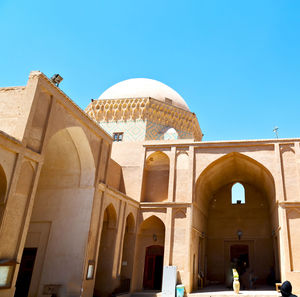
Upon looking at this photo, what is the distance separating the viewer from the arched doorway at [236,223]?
16.9 m

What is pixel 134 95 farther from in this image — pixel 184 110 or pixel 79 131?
pixel 79 131

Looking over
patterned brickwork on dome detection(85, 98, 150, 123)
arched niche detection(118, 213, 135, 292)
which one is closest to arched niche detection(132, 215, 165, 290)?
arched niche detection(118, 213, 135, 292)

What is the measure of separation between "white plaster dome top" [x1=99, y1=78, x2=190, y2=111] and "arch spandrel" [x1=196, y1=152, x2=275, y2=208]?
20.7 ft

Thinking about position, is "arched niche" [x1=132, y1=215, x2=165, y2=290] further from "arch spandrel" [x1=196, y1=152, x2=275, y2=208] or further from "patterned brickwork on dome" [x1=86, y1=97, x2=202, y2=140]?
"patterned brickwork on dome" [x1=86, y1=97, x2=202, y2=140]

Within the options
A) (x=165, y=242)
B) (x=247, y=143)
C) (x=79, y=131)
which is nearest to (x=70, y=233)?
(x=79, y=131)

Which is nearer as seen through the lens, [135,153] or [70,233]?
[70,233]

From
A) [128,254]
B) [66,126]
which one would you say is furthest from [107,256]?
[66,126]

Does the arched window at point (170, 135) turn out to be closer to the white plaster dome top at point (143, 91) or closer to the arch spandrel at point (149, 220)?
the white plaster dome top at point (143, 91)

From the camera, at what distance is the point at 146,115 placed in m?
19.8

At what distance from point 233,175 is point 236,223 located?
9.09 ft

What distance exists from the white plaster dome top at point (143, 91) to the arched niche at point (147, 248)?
8.70 m

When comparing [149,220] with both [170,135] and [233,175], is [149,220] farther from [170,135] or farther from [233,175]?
[170,135]

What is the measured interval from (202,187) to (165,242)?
3648 millimetres

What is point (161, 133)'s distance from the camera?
2017 cm
